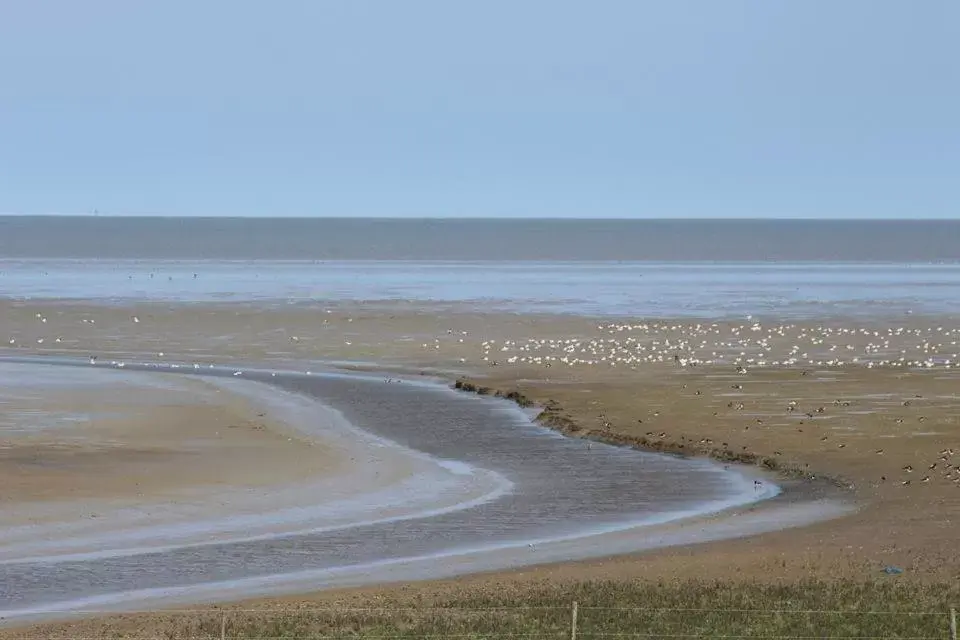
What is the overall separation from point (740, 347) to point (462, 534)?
37527 millimetres

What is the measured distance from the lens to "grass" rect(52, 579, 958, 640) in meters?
21.5

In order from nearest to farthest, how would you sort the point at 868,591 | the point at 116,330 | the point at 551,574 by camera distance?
the point at 868,591, the point at 551,574, the point at 116,330

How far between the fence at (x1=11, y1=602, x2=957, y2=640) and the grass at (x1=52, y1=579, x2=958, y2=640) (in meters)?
0.01

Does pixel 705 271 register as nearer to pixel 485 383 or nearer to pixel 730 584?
pixel 485 383

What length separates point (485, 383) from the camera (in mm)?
53406

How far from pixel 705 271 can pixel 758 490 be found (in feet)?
382

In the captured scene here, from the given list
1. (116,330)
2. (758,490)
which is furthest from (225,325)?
(758,490)

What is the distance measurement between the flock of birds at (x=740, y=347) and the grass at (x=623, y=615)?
32.7 metres

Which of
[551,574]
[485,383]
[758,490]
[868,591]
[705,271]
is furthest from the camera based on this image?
[705,271]

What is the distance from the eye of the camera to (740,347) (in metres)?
65.4

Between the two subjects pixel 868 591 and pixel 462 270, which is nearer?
pixel 868 591

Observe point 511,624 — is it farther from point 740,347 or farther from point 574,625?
point 740,347

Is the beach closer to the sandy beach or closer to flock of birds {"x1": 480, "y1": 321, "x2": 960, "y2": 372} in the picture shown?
the sandy beach

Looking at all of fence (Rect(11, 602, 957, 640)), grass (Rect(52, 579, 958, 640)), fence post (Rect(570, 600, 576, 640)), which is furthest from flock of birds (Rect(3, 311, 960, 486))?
fence post (Rect(570, 600, 576, 640))
